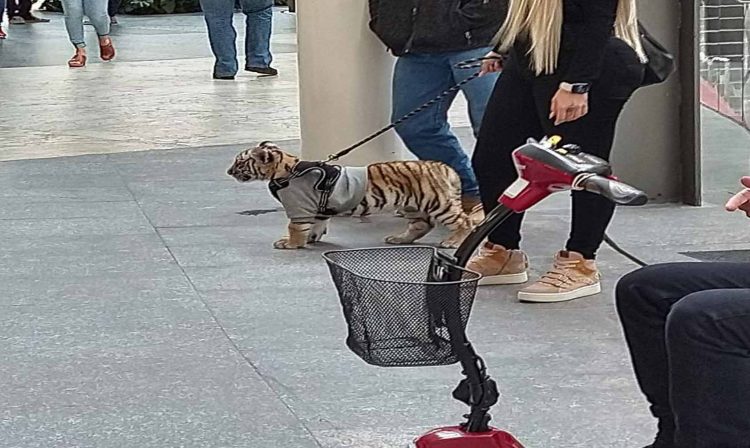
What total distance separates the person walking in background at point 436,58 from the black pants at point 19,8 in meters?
16.8

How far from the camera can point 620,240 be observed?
655cm

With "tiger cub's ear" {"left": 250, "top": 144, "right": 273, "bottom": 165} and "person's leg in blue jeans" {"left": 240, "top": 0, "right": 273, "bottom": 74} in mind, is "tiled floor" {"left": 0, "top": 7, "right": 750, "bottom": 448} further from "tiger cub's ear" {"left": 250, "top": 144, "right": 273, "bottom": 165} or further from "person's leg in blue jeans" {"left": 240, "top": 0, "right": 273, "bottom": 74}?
"person's leg in blue jeans" {"left": 240, "top": 0, "right": 273, "bottom": 74}

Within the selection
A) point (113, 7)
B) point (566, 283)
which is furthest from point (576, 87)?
point (113, 7)

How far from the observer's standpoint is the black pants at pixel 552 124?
16.5 ft

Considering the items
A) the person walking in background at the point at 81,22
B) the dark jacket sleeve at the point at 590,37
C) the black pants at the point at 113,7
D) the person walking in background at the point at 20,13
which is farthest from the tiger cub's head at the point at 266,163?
the person walking in background at the point at 20,13

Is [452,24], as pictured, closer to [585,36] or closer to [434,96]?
[434,96]

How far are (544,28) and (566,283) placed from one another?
3.62 feet

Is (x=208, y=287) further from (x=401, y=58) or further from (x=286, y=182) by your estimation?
(x=401, y=58)

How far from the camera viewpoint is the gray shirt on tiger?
6.12 m

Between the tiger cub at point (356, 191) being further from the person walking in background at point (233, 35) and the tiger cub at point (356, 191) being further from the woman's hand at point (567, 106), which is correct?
the person walking in background at point (233, 35)

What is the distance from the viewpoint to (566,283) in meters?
5.37

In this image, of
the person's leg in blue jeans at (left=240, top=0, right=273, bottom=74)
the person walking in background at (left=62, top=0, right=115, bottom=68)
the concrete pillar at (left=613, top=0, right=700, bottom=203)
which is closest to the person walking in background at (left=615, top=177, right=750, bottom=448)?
the concrete pillar at (left=613, top=0, right=700, bottom=203)

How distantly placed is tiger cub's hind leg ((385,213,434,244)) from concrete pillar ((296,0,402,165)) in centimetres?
83

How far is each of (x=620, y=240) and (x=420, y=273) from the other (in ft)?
11.8
